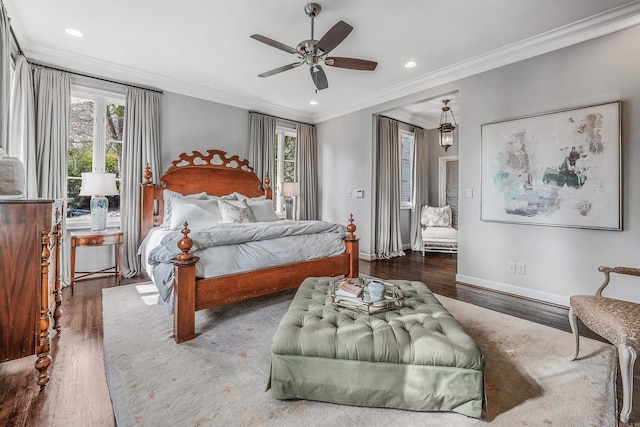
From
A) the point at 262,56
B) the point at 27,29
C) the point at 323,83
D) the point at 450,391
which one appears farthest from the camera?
the point at 262,56

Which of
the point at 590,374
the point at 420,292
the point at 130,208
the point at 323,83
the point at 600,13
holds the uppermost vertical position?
the point at 600,13

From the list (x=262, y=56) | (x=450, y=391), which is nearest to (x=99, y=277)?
(x=262, y=56)

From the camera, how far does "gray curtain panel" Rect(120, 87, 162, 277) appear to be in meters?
3.99

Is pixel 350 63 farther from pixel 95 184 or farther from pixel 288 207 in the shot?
pixel 95 184

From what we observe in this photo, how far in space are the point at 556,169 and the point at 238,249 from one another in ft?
11.1

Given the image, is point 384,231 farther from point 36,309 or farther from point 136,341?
point 36,309

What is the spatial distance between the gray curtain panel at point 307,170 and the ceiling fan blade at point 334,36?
3.33 m

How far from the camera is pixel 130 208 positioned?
402cm

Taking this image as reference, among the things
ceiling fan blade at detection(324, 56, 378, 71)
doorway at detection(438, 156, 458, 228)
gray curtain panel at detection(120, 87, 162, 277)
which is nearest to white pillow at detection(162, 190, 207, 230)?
gray curtain panel at detection(120, 87, 162, 277)

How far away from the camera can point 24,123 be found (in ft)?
10.5

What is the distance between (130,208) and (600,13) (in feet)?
18.7

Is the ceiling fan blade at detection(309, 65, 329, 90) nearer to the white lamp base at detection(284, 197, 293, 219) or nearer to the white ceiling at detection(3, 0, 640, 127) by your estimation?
the white ceiling at detection(3, 0, 640, 127)

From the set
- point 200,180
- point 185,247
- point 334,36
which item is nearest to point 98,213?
point 200,180

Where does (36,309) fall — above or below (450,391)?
above
